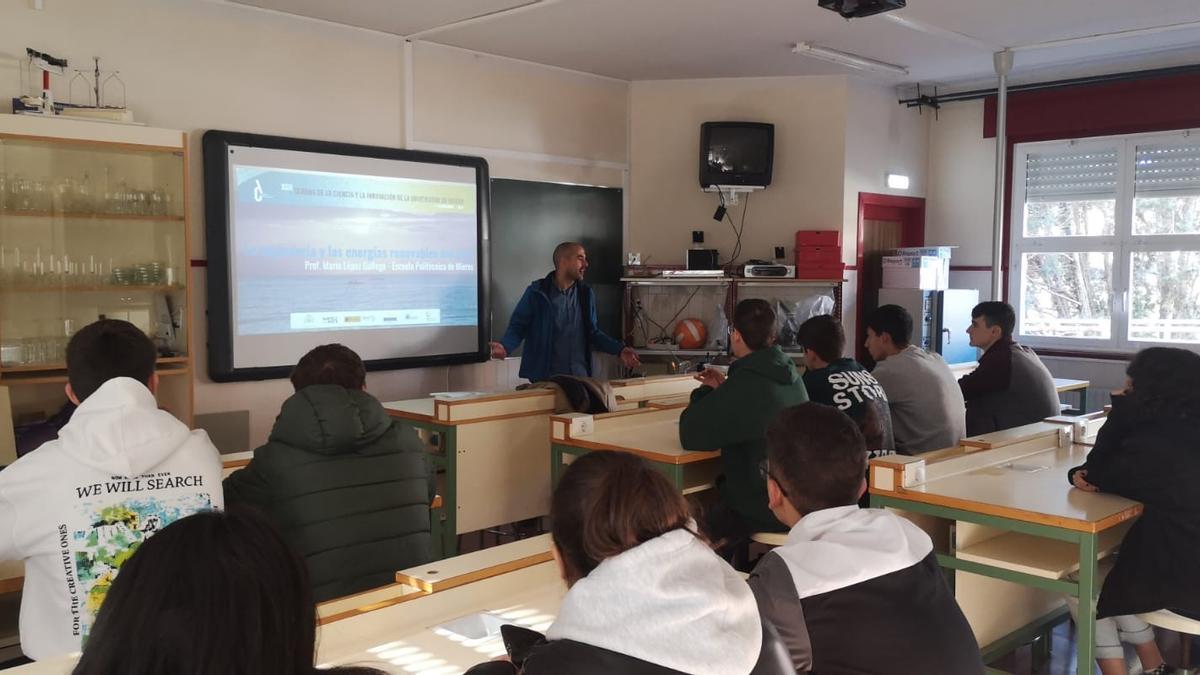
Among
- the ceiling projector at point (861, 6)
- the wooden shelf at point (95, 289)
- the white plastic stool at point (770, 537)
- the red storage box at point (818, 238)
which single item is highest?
the ceiling projector at point (861, 6)

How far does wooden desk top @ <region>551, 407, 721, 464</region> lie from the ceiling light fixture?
9.29 ft

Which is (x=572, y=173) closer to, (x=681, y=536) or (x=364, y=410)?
(x=364, y=410)

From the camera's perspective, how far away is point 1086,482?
10.1ft

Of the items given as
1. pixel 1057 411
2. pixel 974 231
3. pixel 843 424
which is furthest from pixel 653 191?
pixel 843 424

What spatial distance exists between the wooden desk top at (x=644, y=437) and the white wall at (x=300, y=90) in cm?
223

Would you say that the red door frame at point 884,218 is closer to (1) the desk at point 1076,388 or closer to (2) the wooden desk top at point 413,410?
(1) the desk at point 1076,388

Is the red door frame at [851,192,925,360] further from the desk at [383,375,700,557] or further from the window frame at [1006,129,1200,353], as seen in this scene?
the desk at [383,375,700,557]

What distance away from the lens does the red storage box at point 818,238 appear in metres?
6.91

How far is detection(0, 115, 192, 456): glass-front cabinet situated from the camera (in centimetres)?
431

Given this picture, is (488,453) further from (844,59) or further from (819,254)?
(844,59)

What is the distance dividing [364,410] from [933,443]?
268cm

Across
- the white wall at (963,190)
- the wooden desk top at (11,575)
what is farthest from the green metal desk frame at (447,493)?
the white wall at (963,190)

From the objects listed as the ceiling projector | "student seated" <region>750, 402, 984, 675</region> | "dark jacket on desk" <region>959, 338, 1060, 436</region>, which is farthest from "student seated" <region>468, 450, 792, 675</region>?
"dark jacket on desk" <region>959, 338, 1060, 436</region>

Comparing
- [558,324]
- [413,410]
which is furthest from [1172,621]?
[558,324]
